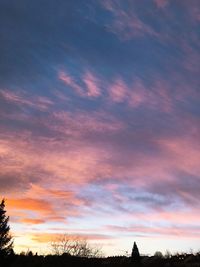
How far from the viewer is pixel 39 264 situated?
3054 inches

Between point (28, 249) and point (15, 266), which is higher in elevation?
point (28, 249)

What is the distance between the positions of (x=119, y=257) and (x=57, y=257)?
688 inches

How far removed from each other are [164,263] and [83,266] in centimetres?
1648

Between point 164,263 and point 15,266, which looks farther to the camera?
point 15,266

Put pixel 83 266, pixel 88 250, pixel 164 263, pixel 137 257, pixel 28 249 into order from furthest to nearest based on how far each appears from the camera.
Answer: pixel 28 249 → pixel 88 250 → pixel 83 266 → pixel 164 263 → pixel 137 257

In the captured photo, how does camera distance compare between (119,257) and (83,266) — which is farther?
(119,257)

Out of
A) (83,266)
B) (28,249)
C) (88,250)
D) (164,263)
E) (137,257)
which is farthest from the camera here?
(28,249)

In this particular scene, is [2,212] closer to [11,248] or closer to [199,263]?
[11,248]

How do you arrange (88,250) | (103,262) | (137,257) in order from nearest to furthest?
1. (137,257)
2. (103,262)
3. (88,250)

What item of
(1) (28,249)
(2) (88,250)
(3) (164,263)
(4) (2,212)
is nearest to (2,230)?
(4) (2,212)

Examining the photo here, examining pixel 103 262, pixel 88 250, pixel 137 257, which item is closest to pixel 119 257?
pixel 103 262

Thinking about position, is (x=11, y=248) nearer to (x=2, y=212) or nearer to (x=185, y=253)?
(x=2, y=212)

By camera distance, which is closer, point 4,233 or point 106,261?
point 4,233

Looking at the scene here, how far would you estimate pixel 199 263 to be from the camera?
61.8 m
